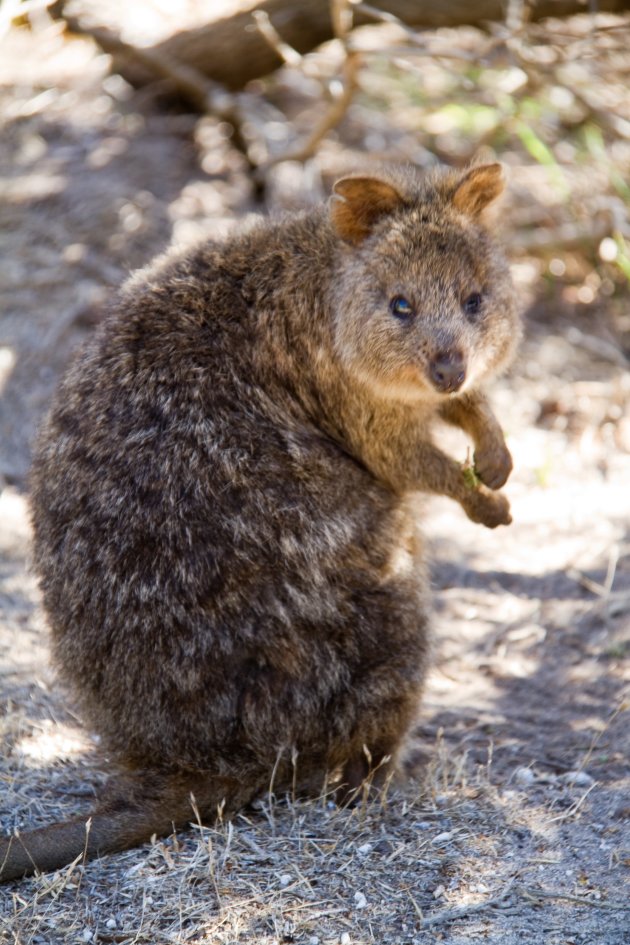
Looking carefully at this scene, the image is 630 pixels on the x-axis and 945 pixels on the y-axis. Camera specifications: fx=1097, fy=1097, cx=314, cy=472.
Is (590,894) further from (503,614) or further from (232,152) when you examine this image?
(232,152)

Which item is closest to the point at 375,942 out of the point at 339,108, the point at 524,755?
the point at 524,755

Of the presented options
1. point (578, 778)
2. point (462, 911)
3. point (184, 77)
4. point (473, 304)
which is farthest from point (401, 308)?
point (184, 77)

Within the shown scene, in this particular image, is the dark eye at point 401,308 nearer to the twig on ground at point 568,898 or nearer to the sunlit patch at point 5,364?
the twig on ground at point 568,898

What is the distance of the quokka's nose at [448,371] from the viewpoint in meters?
3.60

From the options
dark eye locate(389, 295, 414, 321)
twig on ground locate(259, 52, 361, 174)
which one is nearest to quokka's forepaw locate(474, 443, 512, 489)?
dark eye locate(389, 295, 414, 321)

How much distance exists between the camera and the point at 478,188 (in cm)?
399

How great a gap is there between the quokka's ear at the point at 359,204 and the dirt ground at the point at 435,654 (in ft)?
3.94

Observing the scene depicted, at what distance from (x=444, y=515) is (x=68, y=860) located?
10.8ft

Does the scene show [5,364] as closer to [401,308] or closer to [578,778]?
[401,308]

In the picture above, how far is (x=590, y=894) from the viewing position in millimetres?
3162

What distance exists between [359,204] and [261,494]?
1.14 metres

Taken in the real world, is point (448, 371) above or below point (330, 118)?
above

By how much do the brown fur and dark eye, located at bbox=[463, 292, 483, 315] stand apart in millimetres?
18

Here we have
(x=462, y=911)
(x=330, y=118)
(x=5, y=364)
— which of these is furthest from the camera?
(x=330, y=118)
